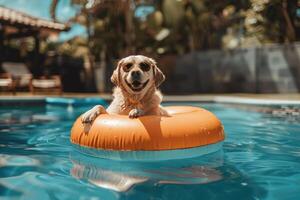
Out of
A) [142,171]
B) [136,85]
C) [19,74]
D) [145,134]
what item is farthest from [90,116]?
[19,74]

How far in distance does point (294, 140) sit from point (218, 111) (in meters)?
4.75

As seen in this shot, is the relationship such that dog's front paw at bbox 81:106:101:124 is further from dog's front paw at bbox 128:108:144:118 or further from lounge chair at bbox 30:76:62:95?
lounge chair at bbox 30:76:62:95

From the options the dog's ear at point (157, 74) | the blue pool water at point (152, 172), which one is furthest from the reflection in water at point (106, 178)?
the dog's ear at point (157, 74)

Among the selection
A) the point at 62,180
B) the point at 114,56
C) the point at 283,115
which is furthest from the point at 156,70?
the point at 114,56

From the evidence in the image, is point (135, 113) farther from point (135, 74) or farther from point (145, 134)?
point (135, 74)

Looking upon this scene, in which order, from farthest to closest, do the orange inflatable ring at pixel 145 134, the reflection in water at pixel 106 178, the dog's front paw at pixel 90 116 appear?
the dog's front paw at pixel 90 116 → the orange inflatable ring at pixel 145 134 → the reflection in water at pixel 106 178

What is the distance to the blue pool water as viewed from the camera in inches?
125

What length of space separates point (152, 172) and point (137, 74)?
1172 millimetres

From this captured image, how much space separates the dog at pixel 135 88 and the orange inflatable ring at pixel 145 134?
0.22 metres

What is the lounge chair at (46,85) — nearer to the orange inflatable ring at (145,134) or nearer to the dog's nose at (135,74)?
the orange inflatable ring at (145,134)

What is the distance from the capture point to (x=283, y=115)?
963cm

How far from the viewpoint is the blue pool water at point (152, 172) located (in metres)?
3.18

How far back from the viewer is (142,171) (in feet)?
13.1

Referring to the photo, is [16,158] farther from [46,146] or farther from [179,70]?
[179,70]
